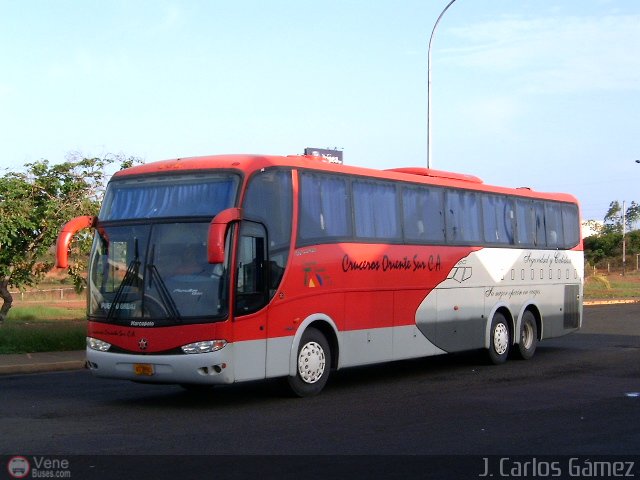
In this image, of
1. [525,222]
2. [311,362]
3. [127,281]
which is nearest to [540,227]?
[525,222]

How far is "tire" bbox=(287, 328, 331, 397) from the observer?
13.5 metres

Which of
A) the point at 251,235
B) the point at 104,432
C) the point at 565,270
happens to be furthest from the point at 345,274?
the point at 565,270

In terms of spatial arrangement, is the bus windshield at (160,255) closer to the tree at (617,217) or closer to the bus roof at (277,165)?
the bus roof at (277,165)

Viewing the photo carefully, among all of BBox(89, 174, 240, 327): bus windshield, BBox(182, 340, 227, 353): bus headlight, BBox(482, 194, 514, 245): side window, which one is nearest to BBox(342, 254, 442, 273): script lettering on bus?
BBox(482, 194, 514, 245): side window

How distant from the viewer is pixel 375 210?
1543 centimetres

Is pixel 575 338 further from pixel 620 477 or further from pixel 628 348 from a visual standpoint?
pixel 620 477

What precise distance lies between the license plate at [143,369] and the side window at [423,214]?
542cm

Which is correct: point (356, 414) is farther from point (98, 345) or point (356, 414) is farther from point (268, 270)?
point (98, 345)

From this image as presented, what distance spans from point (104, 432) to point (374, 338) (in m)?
5.53

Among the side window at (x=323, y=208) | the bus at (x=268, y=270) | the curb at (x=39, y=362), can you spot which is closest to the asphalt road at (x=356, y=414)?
the bus at (x=268, y=270)

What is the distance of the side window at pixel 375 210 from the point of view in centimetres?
1500

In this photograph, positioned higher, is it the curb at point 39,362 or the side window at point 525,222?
the side window at point 525,222

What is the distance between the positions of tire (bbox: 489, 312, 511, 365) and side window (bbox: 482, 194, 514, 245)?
4.90 feet

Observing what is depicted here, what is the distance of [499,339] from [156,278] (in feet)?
27.7
